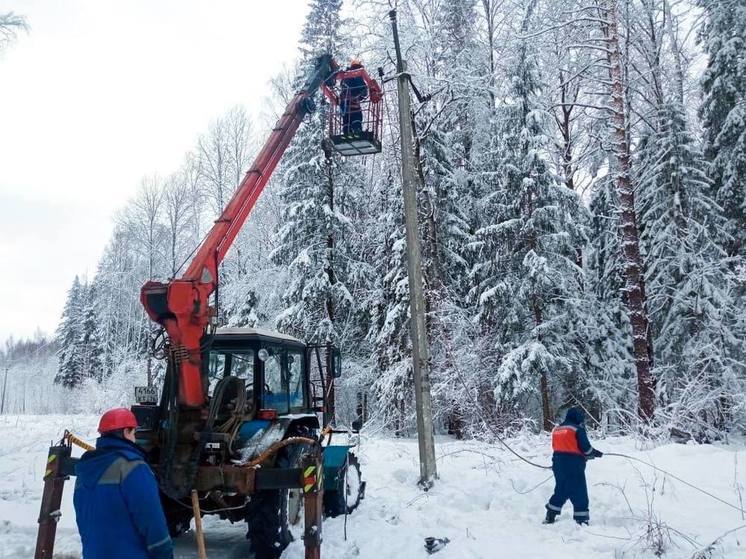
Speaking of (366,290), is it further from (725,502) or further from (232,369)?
(725,502)

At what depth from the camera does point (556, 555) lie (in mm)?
5816

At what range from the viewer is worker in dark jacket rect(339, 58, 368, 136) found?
9914 mm

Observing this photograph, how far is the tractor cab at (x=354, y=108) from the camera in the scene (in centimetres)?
977

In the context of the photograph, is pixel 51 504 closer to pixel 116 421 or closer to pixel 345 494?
pixel 116 421

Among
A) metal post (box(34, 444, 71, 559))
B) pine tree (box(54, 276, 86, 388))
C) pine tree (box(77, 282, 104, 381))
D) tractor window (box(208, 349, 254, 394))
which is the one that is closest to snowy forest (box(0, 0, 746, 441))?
tractor window (box(208, 349, 254, 394))

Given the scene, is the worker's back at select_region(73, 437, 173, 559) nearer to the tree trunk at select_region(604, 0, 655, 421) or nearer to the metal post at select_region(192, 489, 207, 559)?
the metal post at select_region(192, 489, 207, 559)

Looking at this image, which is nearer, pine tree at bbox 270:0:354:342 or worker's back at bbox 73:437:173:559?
worker's back at bbox 73:437:173:559

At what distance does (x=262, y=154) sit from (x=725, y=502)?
7.56 metres

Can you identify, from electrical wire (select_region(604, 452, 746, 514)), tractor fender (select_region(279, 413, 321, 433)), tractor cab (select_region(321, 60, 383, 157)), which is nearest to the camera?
electrical wire (select_region(604, 452, 746, 514))

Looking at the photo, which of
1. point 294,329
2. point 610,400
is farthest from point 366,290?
point 610,400

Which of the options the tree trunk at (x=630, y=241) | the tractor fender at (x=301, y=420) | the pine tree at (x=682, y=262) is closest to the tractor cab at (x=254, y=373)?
the tractor fender at (x=301, y=420)

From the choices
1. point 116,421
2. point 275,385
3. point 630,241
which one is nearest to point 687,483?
point 275,385

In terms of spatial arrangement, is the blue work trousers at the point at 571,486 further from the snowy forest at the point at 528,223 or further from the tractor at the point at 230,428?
the snowy forest at the point at 528,223

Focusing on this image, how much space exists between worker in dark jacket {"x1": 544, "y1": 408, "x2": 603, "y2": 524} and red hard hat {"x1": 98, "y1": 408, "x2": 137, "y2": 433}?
532 centimetres
